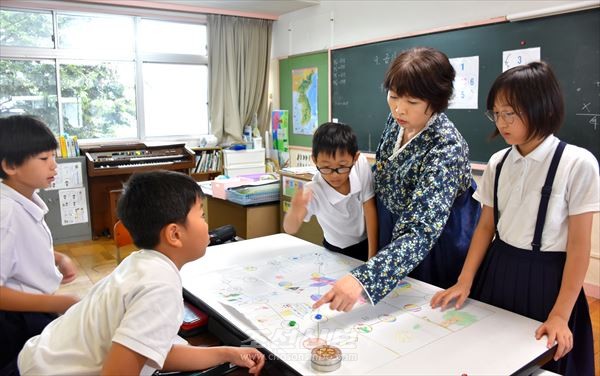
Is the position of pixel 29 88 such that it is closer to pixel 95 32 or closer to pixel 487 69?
pixel 95 32

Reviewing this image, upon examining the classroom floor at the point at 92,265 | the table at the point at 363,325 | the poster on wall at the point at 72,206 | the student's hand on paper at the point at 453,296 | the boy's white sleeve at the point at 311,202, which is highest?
the boy's white sleeve at the point at 311,202

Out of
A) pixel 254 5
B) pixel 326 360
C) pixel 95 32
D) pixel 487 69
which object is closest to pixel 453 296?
pixel 326 360

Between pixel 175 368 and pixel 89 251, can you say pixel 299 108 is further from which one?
pixel 175 368

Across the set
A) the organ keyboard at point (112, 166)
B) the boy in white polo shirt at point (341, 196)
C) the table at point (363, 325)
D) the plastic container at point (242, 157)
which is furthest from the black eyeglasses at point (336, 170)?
the plastic container at point (242, 157)

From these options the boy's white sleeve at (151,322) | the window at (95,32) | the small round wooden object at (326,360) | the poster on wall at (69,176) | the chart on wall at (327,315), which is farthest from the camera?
the window at (95,32)

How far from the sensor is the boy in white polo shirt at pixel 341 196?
1.71 meters

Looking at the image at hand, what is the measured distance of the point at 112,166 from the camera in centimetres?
520

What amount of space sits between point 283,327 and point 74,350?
510 millimetres

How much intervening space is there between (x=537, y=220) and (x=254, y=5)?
5.22 metres

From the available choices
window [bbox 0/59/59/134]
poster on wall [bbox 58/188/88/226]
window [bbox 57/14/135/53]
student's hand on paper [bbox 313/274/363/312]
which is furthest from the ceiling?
student's hand on paper [bbox 313/274/363/312]

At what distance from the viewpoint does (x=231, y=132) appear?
6.38 m

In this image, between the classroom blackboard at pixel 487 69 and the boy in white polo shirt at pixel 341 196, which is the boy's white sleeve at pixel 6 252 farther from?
the classroom blackboard at pixel 487 69

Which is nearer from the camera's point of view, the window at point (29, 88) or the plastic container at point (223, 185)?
the plastic container at point (223, 185)

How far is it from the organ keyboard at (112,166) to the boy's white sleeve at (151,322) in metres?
4.50
